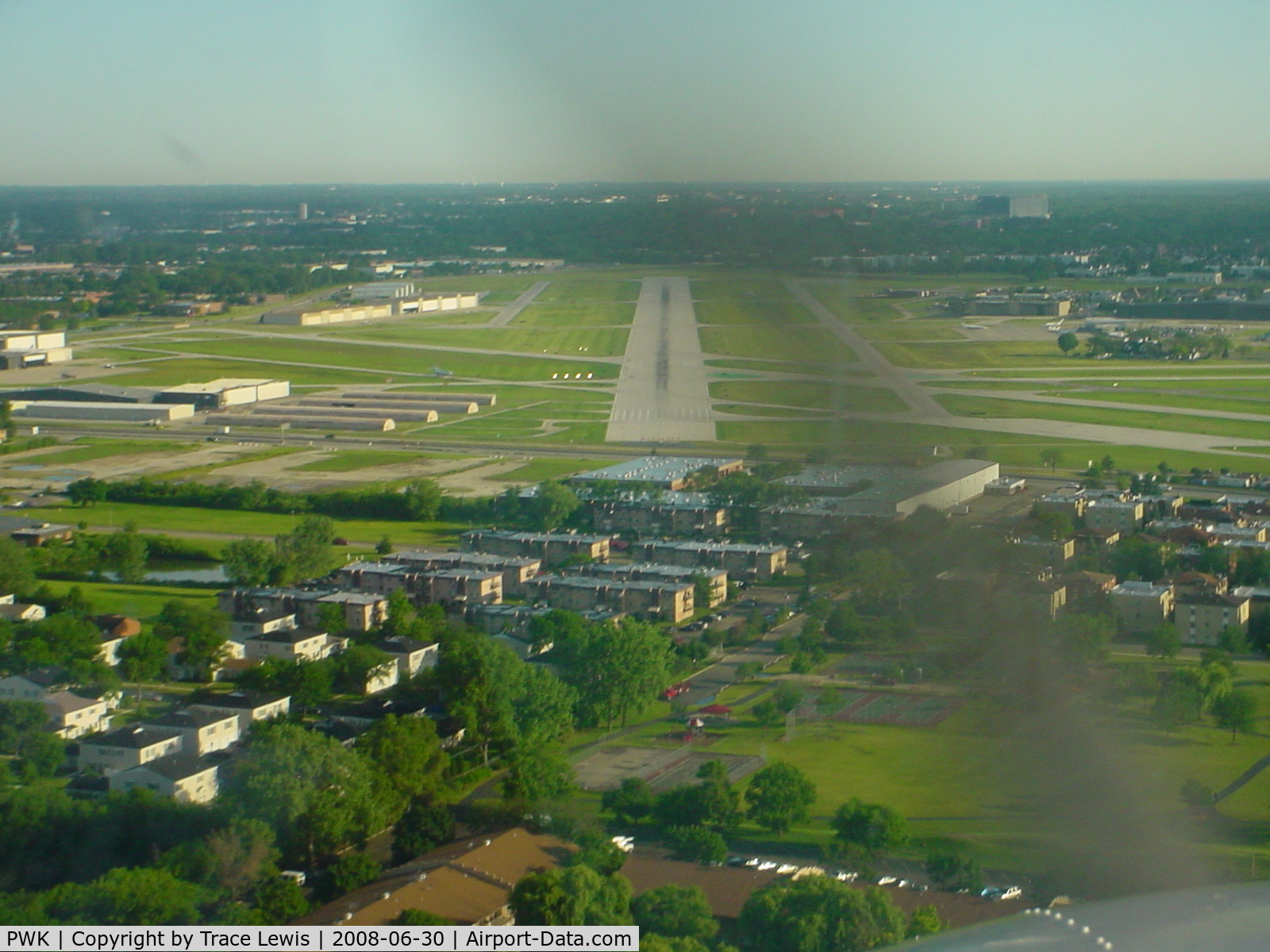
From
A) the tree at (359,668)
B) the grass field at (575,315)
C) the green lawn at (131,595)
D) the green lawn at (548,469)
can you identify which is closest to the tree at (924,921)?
the tree at (359,668)

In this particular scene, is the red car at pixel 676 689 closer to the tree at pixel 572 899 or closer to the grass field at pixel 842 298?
the tree at pixel 572 899

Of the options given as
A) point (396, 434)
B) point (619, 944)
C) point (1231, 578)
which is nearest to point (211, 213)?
point (396, 434)

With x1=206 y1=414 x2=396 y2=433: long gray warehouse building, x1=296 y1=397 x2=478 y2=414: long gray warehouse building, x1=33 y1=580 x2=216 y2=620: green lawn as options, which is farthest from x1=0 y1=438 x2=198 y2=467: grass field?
x1=33 y1=580 x2=216 y2=620: green lawn

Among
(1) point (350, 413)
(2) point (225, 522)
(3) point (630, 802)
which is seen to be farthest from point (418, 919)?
(1) point (350, 413)

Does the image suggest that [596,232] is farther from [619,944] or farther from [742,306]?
[619,944]

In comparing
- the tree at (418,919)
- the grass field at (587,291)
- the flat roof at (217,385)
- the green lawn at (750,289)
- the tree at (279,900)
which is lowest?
the flat roof at (217,385)
